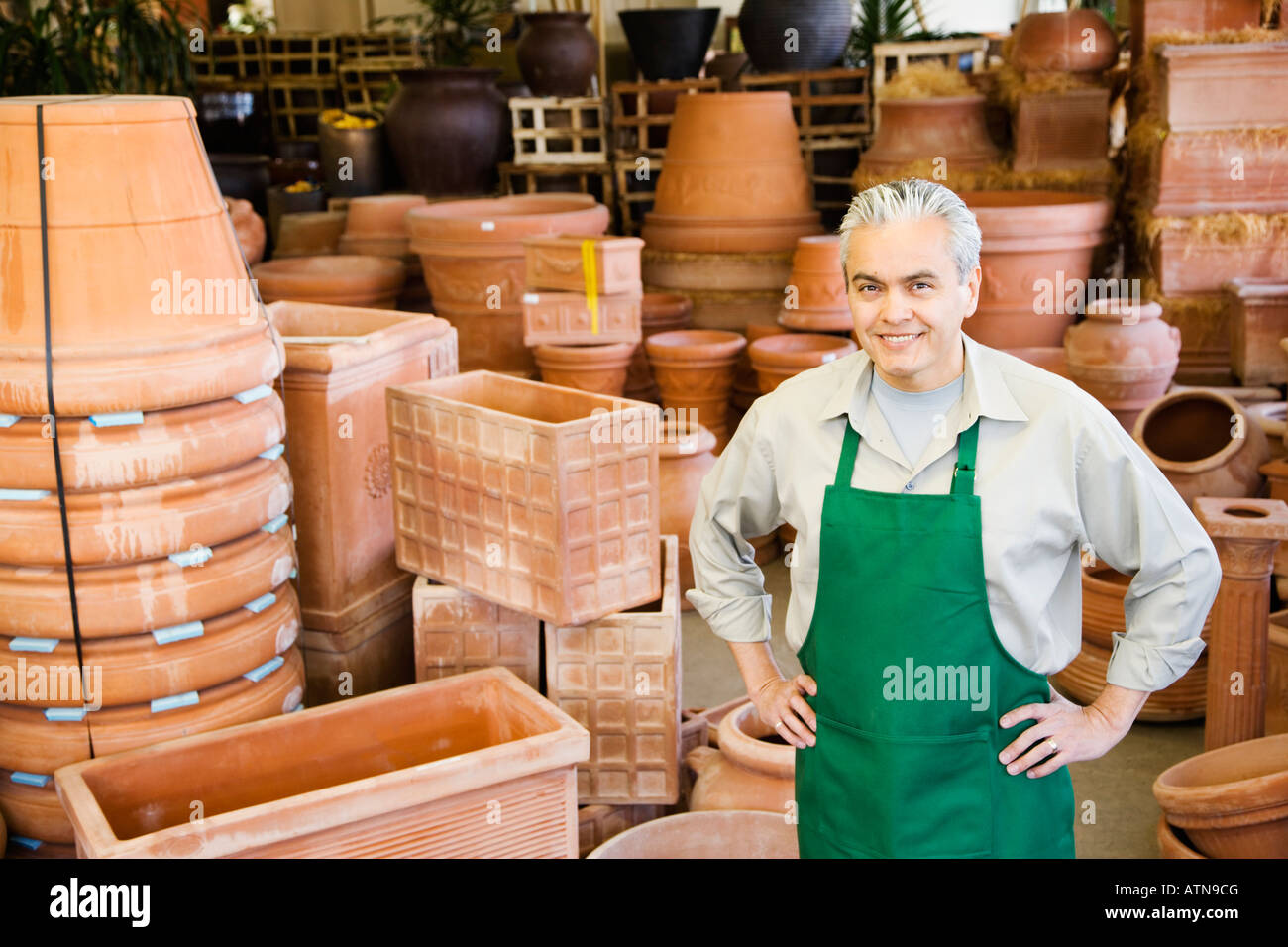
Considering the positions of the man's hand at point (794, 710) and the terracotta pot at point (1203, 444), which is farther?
the terracotta pot at point (1203, 444)

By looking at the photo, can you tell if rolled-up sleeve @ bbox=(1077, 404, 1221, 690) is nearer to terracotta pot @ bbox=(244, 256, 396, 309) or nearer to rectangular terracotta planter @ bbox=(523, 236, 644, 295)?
rectangular terracotta planter @ bbox=(523, 236, 644, 295)

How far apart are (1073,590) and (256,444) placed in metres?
1.76

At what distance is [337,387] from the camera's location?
11.1 feet

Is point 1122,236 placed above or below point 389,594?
above

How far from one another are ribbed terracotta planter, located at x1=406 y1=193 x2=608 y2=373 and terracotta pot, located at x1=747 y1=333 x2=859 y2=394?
0.87 m

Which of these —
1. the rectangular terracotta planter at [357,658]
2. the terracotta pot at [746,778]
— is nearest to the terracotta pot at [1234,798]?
the terracotta pot at [746,778]

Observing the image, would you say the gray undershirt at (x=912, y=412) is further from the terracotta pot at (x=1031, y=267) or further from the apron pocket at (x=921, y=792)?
the terracotta pot at (x=1031, y=267)

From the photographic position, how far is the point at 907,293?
189 centimetres

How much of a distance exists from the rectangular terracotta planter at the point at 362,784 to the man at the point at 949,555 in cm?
81

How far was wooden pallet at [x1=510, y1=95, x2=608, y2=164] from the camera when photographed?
722 cm

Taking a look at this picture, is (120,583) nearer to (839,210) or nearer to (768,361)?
(768,361)

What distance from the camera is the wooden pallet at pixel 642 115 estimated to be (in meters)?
7.11
